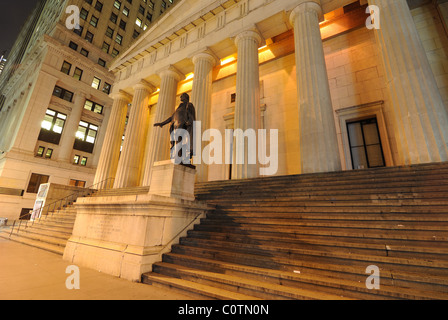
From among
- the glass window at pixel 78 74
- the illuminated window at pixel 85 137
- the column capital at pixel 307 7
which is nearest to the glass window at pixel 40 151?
the illuminated window at pixel 85 137

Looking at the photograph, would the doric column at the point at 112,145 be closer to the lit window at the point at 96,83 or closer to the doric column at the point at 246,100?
the doric column at the point at 246,100

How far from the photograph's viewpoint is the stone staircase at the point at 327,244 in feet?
11.0

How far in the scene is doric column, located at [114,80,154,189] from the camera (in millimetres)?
16625

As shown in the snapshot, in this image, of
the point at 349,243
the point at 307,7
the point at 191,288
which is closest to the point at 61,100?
the point at 307,7

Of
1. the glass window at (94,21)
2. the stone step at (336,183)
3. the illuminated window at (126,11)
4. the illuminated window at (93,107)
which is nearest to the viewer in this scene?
the stone step at (336,183)

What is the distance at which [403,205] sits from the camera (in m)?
5.02

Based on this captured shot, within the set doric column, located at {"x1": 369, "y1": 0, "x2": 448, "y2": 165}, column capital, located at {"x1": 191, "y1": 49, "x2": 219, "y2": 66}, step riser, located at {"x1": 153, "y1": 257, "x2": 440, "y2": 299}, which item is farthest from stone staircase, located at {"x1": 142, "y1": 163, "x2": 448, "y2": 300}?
column capital, located at {"x1": 191, "y1": 49, "x2": 219, "y2": 66}

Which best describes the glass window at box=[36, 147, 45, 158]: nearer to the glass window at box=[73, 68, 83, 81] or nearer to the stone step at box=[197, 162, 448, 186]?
the glass window at box=[73, 68, 83, 81]

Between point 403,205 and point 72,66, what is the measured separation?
36.1 m

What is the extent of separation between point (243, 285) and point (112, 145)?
18.8m

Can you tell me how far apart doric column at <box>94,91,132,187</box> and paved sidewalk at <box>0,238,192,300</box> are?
13.7 m

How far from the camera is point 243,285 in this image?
361 centimetres

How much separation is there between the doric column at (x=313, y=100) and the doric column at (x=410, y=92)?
2.39 metres

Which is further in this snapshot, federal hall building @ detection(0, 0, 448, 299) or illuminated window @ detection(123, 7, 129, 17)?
illuminated window @ detection(123, 7, 129, 17)
